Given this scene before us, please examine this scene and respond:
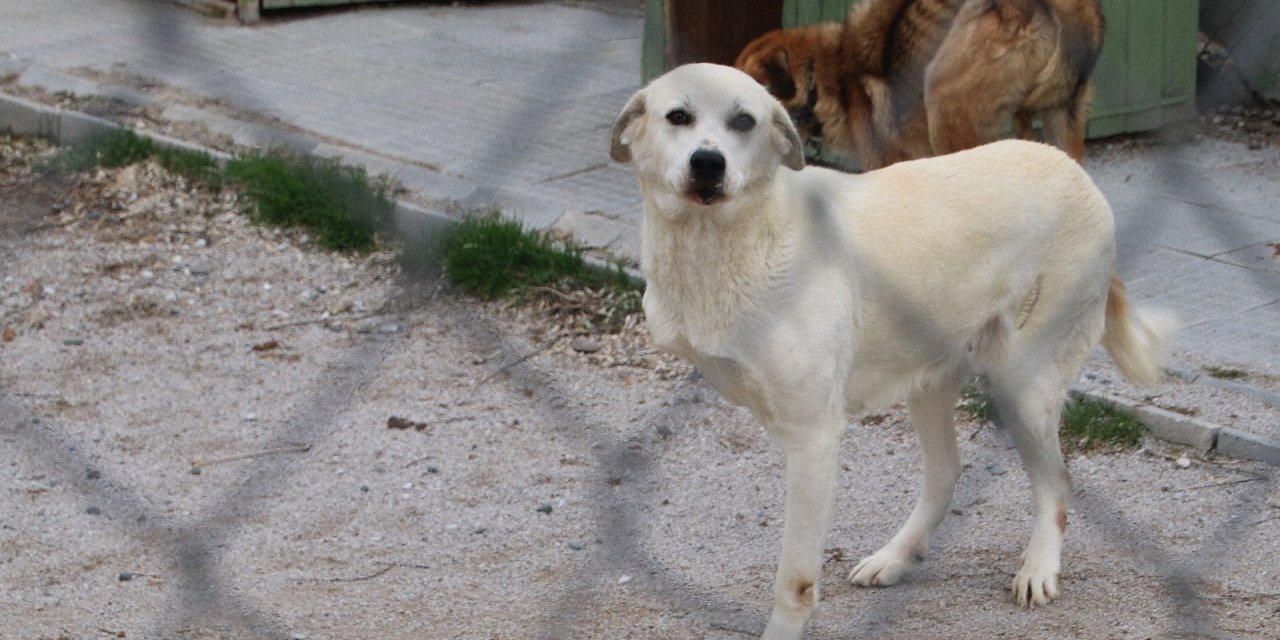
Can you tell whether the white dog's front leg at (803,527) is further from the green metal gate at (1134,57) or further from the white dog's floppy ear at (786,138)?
the green metal gate at (1134,57)

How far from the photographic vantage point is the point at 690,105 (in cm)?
272

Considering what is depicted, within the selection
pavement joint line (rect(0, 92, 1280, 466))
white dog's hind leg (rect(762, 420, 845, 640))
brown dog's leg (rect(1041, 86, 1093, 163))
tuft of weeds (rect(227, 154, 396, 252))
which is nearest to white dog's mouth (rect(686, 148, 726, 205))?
white dog's hind leg (rect(762, 420, 845, 640))

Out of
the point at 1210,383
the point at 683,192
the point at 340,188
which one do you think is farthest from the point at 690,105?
the point at 340,188

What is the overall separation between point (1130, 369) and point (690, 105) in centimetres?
131

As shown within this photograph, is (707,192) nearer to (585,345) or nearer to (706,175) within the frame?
(706,175)

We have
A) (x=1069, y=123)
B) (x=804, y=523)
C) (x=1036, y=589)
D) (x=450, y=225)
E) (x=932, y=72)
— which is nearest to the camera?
Result: (x=804, y=523)

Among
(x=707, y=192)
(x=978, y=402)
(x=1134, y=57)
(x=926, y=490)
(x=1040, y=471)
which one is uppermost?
(x=707, y=192)

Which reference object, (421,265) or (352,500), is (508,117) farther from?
(352,500)

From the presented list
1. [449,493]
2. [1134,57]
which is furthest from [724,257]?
[1134,57]

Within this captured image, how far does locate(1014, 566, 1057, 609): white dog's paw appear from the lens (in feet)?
10.8

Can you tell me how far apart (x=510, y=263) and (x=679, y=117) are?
249 centimetres

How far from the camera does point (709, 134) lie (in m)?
2.71

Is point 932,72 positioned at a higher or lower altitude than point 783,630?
higher

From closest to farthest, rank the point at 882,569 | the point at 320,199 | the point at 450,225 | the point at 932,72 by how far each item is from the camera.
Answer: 1. the point at 882,569
2. the point at 932,72
3. the point at 450,225
4. the point at 320,199
